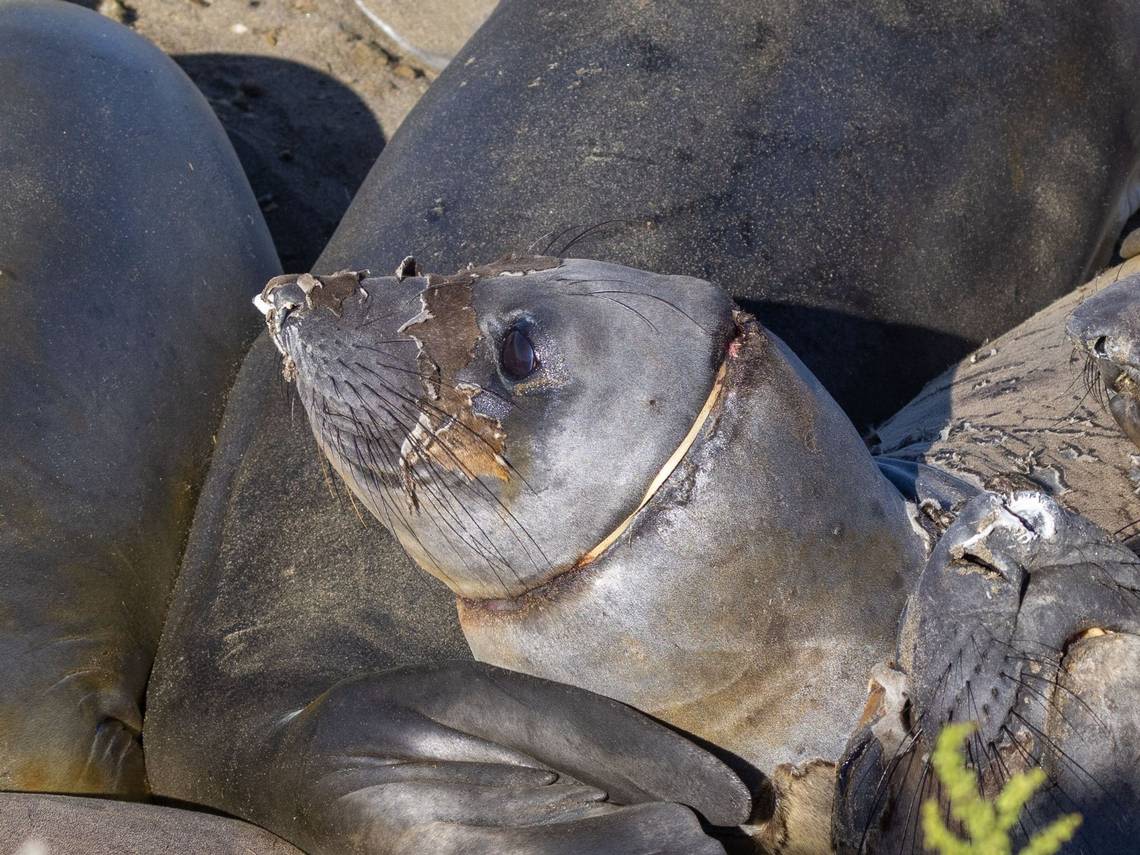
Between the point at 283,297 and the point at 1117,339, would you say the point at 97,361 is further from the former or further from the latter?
the point at 1117,339

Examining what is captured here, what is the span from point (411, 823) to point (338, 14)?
437 centimetres

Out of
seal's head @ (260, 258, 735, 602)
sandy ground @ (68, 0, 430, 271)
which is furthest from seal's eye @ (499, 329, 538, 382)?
sandy ground @ (68, 0, 430, 271)

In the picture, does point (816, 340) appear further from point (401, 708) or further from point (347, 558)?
point (401, 708)

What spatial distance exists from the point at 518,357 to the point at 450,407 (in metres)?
0.16

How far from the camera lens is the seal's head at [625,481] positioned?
103 inches

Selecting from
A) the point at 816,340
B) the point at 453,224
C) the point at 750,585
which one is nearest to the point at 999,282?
the point at 816,340

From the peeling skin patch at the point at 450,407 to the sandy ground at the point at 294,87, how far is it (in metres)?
2.69

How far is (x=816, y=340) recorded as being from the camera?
12.7 feet

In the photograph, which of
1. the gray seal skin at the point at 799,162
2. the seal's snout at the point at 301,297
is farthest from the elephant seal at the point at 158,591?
the seal's snout at the point at 301,297

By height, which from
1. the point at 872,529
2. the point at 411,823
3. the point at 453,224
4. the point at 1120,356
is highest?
the point at 1120,356

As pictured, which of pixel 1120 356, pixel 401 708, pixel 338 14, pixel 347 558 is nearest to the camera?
pixel 401 708

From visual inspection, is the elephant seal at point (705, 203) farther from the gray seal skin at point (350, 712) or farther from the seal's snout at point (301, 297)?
the seal's snout at point (301, 297)

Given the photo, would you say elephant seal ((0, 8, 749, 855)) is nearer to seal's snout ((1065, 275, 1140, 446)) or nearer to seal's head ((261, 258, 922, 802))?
seal's head ((261, 258, 922, 802))

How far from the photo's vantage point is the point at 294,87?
19.3 ft
